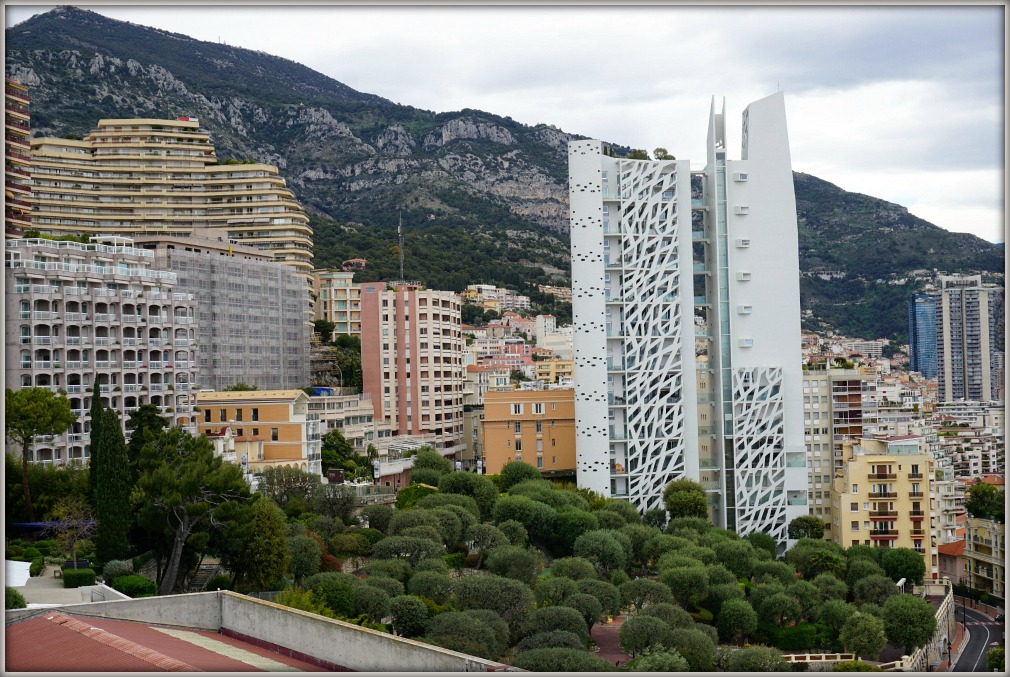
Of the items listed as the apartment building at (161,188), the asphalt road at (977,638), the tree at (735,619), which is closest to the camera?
the tree at (735,619)

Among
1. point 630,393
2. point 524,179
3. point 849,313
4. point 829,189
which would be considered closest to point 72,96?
point 524,179

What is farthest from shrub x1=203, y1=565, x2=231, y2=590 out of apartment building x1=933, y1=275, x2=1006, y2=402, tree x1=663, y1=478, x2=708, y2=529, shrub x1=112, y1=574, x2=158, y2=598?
apartment building x1=933, y1=275, x2=1006, y2=402

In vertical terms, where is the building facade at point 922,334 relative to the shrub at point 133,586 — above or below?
above

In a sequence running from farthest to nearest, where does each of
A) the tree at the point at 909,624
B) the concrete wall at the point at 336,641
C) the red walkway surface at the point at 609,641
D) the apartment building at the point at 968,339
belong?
the apartment building at the point at 968,339, the tree at the point at 909,624, the red walkway surface at the point at 609,641, the concrete wall at the point at 336,641

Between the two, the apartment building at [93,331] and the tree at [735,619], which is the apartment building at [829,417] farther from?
the apartment building at [93,331]

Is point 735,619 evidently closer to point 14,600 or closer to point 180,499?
point 180,499

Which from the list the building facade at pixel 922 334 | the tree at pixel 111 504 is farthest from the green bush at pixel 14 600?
the building facade at pixel 922 334

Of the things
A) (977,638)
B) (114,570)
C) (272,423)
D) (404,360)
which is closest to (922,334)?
(404,360)
